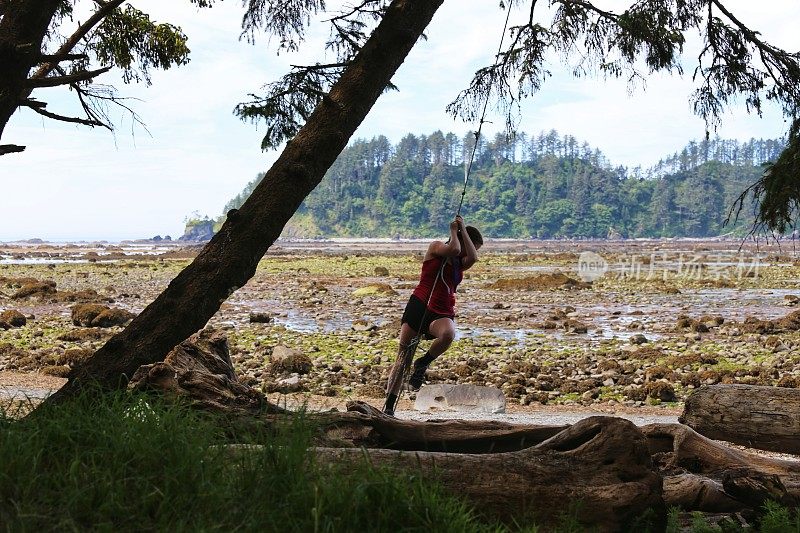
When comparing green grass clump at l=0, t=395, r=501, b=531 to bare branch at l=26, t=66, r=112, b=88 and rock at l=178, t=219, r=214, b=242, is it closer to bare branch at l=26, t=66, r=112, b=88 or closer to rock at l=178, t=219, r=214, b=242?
bare branch at l=26, t=66, r=112, b=88

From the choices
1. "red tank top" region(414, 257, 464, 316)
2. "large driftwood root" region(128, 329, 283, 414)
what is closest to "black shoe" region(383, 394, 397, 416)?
"red tank top" region(414, 257, 464, 316)

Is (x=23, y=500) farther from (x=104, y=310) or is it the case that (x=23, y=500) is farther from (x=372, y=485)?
(x=104, y=310)

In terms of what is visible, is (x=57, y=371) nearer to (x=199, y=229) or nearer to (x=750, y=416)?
(x=750, y=416)

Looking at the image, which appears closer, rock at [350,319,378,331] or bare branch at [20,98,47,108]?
bare branch at [20,98,47,108]

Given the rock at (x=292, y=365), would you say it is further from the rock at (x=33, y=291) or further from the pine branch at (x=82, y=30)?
the rock at (x=33, y=291)

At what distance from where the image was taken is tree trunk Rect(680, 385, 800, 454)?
6820mm

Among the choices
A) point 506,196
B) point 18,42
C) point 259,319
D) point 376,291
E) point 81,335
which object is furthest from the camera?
point 506,196

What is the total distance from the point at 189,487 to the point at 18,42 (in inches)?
166

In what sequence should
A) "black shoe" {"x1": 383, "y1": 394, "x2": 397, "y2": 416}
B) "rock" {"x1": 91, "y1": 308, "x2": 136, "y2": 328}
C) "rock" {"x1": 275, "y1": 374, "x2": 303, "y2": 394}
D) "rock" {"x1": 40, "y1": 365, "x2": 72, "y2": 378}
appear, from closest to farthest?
"black shoe" {"x1": 383, "y1": 394, "x2": 397, "y2": 416}
"rock" {"x1": 275, "y1": 374, "x2": 303, "y2": 394}
"rock" {"x1": 40, "y1": 365, "x2": 72, "y2": 378}
"rock" {"x1": 91, "y1": 308, "x2": 136, "y2": 328}

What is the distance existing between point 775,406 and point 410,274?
35811 millimetres

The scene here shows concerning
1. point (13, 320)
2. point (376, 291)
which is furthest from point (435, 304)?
point (376, 291)

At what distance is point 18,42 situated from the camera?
20.5ft

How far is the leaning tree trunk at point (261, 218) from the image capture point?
5.85 meters

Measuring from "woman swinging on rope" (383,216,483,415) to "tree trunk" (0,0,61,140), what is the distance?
11.4 ft
